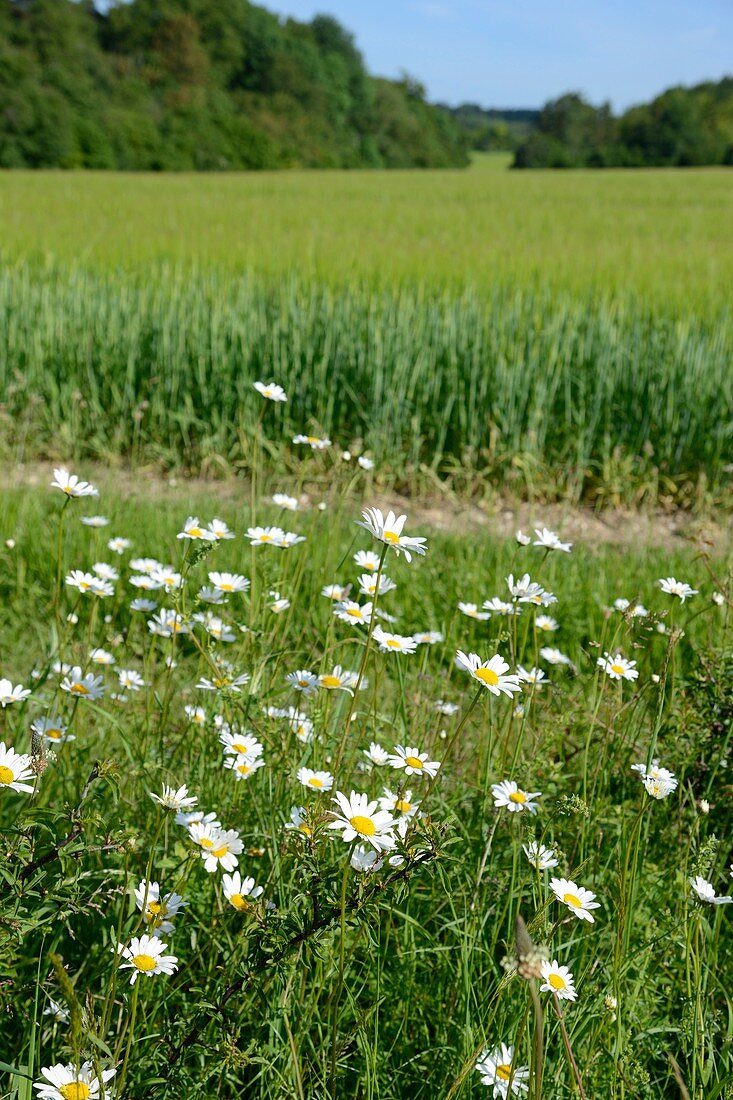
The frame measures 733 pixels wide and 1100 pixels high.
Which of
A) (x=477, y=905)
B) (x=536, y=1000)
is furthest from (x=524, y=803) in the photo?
(x=536, y=1000)

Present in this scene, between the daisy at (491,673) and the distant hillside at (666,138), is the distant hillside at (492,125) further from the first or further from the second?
the daisy at (491,673)

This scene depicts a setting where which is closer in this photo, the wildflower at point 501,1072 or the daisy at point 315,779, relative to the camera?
the wildflower at point 501,1072

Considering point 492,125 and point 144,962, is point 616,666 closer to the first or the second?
point 144,962

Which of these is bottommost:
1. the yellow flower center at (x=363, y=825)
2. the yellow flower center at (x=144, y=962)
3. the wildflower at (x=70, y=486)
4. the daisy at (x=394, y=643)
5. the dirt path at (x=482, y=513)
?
the dirt path at (x=482, y=513)

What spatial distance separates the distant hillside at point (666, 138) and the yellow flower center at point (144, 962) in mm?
61824

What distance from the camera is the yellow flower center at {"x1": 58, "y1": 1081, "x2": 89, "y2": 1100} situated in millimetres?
979

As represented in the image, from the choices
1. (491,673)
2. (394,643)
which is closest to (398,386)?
(394,643)

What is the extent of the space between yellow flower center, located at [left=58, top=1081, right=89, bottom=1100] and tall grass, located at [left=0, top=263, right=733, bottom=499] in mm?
3923

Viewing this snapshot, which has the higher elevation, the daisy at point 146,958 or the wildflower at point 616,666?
the wildflower at point 616,666

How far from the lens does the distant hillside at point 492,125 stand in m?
111

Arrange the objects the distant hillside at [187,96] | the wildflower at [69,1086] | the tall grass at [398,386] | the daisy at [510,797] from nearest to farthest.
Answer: the wildflower at [69,1086], the daisy at [510,797], the tall grass at [398,386], the distant hillside at [187,96]

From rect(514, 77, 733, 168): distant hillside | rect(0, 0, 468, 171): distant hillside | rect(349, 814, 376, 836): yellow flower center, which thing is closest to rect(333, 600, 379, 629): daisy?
rect(349, 814, 376, 836): yellow flower center

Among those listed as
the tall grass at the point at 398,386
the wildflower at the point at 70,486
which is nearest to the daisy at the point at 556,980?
the wildflower at the point at 70,486

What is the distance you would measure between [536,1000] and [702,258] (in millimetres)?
9676
